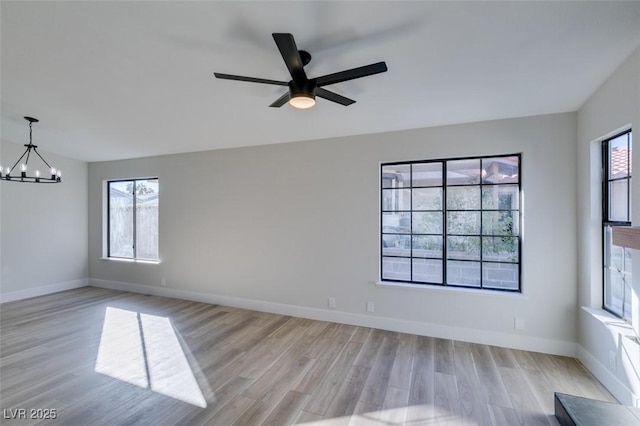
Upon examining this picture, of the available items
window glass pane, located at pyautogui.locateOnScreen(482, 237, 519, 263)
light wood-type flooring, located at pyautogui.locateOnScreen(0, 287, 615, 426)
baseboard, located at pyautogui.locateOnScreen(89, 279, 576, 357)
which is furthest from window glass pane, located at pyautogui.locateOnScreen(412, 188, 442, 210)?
light wood-type flooring, located at pyautogui.locateOnScreen(0, 287, 615, 426)

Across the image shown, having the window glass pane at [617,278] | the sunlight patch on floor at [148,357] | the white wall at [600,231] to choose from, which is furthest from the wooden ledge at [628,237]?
the sunlight patch on floor at [148,357]

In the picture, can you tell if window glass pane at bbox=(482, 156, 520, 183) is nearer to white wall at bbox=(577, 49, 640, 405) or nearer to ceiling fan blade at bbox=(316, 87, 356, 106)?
white wall at bbox=(577, 49, 640, 405)

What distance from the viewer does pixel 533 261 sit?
3076 millimetres

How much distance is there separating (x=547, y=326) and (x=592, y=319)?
462 mm

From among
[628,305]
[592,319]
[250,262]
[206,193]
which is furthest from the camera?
[206,193]

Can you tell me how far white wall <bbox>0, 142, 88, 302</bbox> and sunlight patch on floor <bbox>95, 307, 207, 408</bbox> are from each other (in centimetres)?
251

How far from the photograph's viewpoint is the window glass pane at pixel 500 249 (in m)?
3.25

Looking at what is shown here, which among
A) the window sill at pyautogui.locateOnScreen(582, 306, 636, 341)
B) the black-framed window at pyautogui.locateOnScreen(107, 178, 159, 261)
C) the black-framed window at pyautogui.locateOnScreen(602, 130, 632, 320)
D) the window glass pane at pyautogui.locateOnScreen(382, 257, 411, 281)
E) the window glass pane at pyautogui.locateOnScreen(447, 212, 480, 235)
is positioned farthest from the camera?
the black-framed window at pyautogui.locateOnScreen(107, 178, 159, 261)

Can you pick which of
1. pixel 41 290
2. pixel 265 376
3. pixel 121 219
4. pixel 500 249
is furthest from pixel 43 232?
pixel 500 249

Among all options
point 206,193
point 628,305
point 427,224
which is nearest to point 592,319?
point 628,305

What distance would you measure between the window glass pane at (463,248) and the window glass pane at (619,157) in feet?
4.43

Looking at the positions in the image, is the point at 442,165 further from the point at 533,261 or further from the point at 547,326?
the point at 547,326

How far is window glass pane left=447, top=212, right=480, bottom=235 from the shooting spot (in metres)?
3.39

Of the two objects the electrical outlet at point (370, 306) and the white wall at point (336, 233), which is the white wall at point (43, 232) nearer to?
the white wall at point (336, 233)
